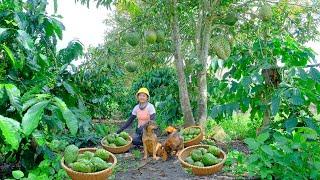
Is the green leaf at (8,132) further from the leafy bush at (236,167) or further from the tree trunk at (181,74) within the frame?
the tree trunk at (181,74)

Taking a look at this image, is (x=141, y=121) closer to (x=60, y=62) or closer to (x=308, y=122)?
(x=60, y=62)

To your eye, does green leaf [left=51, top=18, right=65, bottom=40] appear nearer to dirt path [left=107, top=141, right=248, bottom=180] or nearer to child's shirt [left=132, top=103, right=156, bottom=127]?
dirt path [left=107, top=141, right=248, bottom=180]

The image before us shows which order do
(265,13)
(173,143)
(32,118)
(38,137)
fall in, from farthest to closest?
1. (265,13)
2. (173,143)
3. (38,137)
4. (32,118)

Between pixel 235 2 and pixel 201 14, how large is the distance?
0.58 meters

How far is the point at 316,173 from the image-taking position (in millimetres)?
3457

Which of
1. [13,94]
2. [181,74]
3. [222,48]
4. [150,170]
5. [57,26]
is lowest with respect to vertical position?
[150,170]

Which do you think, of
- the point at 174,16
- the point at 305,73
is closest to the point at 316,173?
the point at 305,73

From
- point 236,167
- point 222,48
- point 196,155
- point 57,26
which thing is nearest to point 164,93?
point 222,48

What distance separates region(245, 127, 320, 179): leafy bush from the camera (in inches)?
139

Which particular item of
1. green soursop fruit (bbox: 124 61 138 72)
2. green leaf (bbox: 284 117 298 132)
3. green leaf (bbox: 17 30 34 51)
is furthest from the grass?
green leaf (bbox: 17 30 34 51)

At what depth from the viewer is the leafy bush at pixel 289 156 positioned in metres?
3.53

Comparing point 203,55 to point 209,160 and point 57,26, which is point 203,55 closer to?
point 209,160

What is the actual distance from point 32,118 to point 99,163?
1.85 metres

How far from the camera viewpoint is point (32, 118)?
2.29m
